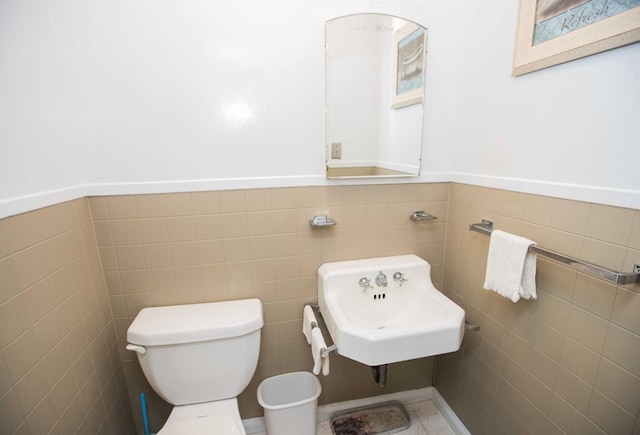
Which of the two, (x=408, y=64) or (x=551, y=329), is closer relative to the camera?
(x=551, y=329)

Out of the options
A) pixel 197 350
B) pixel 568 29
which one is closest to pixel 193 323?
pixel 197 350

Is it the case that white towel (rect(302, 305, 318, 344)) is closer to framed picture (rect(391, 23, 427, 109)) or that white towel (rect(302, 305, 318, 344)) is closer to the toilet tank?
the toilet tank

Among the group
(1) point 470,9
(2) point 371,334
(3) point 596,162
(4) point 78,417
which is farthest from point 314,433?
(1) point 470,9

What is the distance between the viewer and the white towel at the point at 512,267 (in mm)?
961

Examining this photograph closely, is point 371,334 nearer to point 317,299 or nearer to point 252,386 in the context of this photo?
point 317,299

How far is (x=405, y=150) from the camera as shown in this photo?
53.8 inches

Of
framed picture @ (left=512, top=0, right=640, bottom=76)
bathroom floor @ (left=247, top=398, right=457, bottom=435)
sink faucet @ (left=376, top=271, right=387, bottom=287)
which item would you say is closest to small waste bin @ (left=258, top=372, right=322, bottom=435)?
bathroom floor @ (left=247, top=398, right=457, bottom=435)

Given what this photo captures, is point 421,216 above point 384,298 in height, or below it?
above

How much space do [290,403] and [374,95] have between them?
155cm

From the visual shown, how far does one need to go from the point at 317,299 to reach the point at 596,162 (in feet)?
3.77

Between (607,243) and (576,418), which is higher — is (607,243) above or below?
above

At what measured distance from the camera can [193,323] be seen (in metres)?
1.12

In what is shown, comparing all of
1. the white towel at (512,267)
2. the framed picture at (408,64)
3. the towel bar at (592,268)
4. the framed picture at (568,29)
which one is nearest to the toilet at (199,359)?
the white towel at (512,267)

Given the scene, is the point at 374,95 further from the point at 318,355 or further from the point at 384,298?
the point at 318,355
